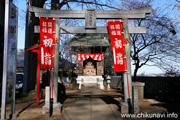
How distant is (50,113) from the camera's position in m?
6.61

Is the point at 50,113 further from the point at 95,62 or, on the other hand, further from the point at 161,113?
the point at 95,62

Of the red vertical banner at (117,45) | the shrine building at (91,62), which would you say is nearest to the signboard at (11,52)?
the red vertical banner at (117,45)

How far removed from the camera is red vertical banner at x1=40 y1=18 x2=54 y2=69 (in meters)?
7.26

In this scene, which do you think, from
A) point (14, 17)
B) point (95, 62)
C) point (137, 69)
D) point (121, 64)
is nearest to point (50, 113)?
point (121, 64)

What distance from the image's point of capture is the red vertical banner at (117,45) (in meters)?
7.21

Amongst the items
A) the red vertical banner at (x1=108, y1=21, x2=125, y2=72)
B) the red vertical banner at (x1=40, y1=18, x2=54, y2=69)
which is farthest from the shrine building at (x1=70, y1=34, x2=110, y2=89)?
the red vertical banner at (x1=108, y1=21, x2=125, y2=72)

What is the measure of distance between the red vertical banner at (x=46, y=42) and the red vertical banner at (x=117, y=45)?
8.46 feet

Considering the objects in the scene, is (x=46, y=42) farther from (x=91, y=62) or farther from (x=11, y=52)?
(x=91, y=62)

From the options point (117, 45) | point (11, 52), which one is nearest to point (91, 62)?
point (117, 45)

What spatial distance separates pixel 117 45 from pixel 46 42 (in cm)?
301

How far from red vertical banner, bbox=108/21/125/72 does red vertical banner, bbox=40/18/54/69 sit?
2.58m

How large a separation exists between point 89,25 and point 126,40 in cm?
172

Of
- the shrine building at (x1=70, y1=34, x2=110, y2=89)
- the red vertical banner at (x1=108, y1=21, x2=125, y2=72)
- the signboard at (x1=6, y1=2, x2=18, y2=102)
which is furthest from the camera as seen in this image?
the shrine building at (x1=70, y1=34, x2=110, y2=89)

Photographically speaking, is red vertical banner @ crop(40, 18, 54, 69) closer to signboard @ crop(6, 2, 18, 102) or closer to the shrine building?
signboard @ crop(6, 2, 18, 102)
